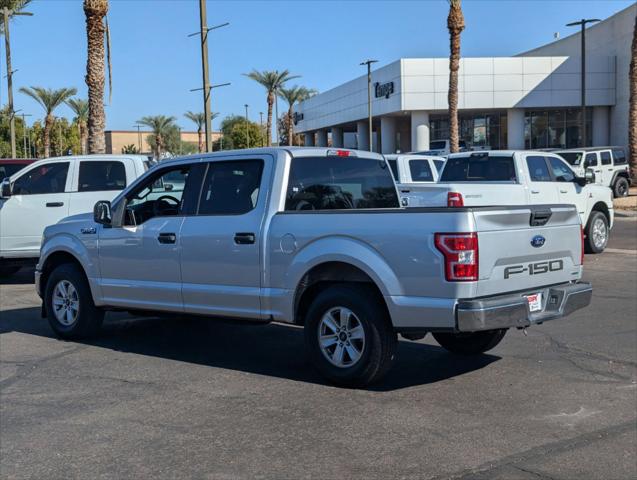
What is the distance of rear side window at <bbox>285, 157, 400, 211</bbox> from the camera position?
7039 mm

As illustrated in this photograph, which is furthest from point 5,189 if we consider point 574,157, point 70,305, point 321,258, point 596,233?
point 574,157

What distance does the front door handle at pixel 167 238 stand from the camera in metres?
7.48

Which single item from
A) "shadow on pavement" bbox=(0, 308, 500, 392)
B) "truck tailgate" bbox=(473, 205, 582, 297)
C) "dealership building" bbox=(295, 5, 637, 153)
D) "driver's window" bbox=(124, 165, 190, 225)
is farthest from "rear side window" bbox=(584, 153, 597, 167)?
"driver's window" bbox=(124, 165, 190, 225)

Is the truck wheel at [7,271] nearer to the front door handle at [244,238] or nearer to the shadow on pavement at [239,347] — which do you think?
the shadow on pavement at [239,347]

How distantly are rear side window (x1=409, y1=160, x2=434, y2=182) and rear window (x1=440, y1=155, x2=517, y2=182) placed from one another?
2694 mm

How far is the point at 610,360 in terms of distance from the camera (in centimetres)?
723

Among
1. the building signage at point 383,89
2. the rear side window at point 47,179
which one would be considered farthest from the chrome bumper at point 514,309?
the building signage at point 383,89

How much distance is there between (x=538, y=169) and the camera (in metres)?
14.6

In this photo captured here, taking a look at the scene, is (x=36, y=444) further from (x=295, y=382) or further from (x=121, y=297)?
(x=121, y=297)

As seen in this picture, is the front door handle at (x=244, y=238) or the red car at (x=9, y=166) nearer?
the front door handle at (x=244, y=238)

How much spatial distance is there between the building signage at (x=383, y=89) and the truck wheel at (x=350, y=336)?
154 ft

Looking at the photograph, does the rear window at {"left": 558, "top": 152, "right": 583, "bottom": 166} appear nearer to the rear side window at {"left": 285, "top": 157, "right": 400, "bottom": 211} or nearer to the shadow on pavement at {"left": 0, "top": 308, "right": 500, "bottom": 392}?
the shadow on pavement at {"left": 0, "top": 308, "right": 500, "bottom": 392}

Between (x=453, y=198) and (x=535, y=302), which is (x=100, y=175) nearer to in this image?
(x=453, y=198)

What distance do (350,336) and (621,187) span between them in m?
26.9
